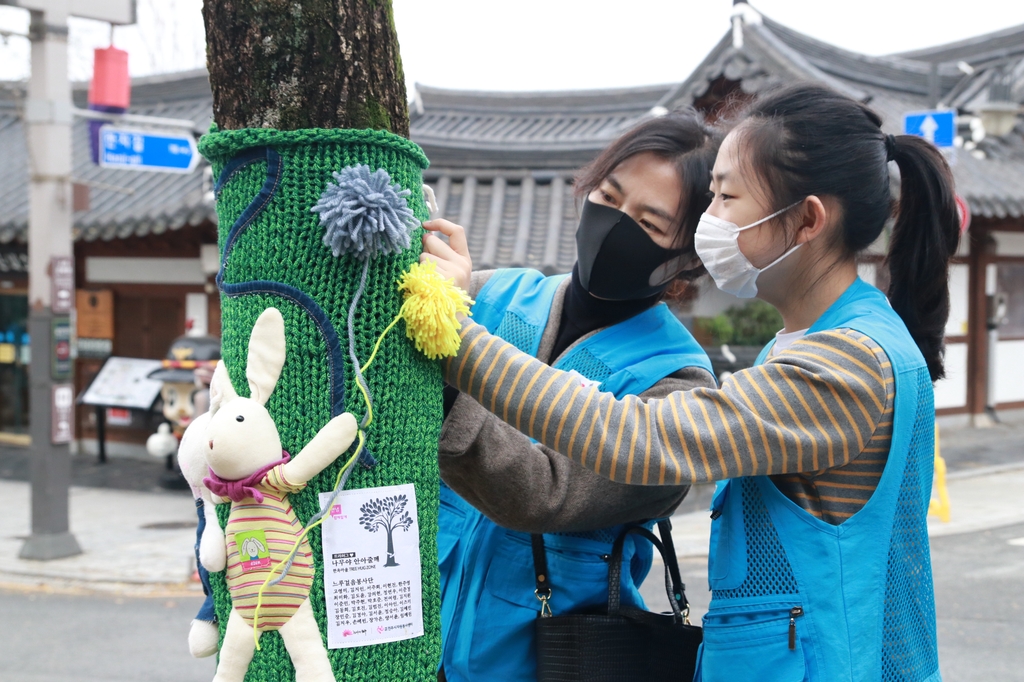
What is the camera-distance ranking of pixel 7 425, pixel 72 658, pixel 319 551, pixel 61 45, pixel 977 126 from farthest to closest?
pixel 7 425 < pixel 977 126 < pixel 61 45 < pixel 72 658 < pixel 319 551

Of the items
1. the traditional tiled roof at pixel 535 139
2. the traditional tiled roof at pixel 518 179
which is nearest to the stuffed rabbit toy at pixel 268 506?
the traditional tiled roof at pixel 518 179

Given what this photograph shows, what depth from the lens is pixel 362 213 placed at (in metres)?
1.32

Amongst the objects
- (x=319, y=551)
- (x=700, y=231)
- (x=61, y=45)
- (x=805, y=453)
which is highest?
(x=61, y=45)

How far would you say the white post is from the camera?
6.65 metres

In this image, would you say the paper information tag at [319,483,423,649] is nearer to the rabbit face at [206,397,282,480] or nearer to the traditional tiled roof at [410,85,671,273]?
the rabbit face at [206,397,282,480]

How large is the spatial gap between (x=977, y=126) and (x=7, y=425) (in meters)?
13.4

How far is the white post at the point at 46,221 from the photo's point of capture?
6648mm

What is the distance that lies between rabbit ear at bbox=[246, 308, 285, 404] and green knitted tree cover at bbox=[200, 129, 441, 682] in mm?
13

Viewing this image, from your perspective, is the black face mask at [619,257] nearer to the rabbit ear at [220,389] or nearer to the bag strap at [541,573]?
the bag strap at [541,573]

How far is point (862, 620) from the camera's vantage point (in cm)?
148

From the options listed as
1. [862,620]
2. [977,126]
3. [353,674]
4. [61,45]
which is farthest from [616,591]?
[977,126]

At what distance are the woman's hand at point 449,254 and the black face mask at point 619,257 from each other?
1.62ft

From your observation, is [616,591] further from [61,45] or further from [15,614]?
[61,45]

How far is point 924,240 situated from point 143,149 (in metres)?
6.76
